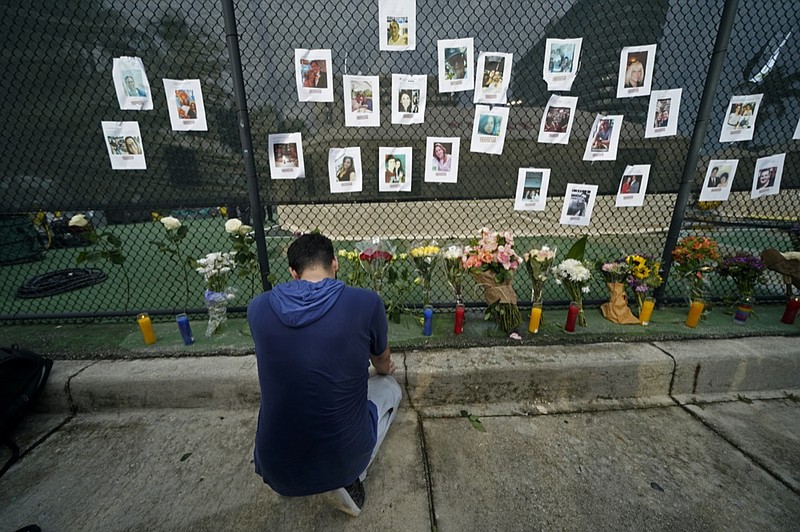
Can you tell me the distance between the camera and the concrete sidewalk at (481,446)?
1.54m

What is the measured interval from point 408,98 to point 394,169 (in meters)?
0.56

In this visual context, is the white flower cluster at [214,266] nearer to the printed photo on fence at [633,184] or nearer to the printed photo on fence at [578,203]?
the printed photo on fence at [578,203]

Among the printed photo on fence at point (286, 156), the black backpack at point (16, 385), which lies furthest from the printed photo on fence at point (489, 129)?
the black backpack at point (16, 385)

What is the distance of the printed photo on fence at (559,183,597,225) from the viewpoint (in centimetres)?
277

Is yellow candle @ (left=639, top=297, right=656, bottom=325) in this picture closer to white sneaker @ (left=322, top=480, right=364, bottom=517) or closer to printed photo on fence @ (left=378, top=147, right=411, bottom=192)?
printed photo on fence @ (left=378, top=147, right=411, bottom=192)

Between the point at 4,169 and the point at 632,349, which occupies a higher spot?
the point at 4,169

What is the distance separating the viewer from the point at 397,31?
2.34 m

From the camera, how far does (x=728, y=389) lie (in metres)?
2.38

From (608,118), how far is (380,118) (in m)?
1.93

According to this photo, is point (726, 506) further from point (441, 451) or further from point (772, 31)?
point (772, 31)

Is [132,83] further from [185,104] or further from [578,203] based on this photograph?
[578,203]

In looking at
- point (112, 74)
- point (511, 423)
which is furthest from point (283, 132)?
point (511, 423)

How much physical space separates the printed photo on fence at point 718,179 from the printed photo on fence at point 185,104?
14.2 feet

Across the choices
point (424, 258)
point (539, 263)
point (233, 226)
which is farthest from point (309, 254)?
point (539, 263)
